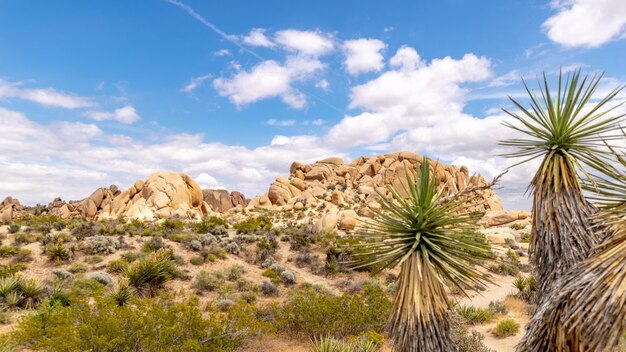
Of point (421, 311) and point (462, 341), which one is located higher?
point (421, 311)

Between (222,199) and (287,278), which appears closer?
(287,278)

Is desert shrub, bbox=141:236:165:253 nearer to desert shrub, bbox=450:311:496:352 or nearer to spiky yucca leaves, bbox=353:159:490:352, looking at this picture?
desert shrub, bbox=450:311:496:352

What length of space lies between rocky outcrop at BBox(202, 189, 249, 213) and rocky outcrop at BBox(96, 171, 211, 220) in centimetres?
1621

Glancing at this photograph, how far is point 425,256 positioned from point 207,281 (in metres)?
13.5

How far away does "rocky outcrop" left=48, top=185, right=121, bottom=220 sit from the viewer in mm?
50016

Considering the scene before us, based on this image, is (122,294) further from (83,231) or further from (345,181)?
(345,181)

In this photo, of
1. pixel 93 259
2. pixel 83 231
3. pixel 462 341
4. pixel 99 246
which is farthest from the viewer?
pixel 83 231

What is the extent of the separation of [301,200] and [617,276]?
152 ft

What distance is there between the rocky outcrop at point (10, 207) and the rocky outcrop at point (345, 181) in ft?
113

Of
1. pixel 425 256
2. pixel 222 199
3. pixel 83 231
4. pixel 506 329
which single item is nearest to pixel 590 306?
pixel 425 256

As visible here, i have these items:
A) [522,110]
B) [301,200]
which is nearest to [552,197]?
[522,110]

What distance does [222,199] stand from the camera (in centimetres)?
6831

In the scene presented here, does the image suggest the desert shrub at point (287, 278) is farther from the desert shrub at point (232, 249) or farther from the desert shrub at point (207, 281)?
the desert shrub at point (232, 249)

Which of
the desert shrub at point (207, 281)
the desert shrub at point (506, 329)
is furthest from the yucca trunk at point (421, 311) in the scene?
the desert shrub at point (207, 281)
